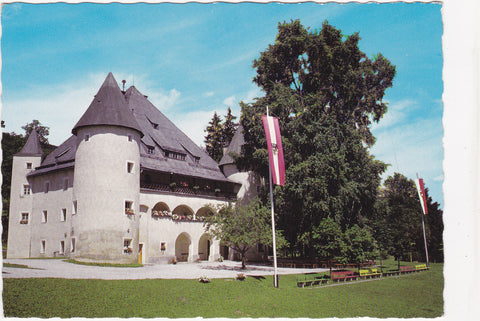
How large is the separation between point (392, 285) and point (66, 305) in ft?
49.4

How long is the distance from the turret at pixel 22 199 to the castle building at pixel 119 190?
0.25 feet

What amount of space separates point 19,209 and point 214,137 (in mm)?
30279

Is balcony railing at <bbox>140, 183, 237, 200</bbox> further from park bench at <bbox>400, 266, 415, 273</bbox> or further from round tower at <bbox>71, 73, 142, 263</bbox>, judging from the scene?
park bench at <bbox>400, 266, 415, 273</bbox>

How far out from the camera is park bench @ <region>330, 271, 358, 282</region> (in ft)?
71.6

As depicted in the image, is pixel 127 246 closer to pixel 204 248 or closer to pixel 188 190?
pixel 188 190

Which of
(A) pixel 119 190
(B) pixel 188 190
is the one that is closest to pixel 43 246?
(A) pixel 119 190

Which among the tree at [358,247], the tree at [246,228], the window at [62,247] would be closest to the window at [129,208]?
the tree at [246,228]

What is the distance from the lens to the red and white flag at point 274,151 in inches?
702

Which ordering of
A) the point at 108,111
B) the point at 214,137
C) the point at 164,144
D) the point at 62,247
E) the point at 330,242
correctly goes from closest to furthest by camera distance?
the point at 330,242
the point at 108,111
the point at 62,247
the point at 164,144
the point at 214,137

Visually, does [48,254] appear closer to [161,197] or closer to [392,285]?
[161,197]

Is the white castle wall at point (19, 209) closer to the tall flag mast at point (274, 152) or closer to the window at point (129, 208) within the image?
the window at point (129, 208)

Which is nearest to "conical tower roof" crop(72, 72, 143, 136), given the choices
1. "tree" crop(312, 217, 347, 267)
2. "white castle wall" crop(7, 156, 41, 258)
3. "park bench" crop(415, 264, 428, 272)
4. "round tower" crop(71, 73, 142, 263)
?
"round tower" crop(71, 73, 142, 263)

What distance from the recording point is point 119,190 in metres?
27.3

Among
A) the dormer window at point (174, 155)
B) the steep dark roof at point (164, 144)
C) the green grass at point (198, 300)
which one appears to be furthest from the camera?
the dormer window at point (174, 155)
